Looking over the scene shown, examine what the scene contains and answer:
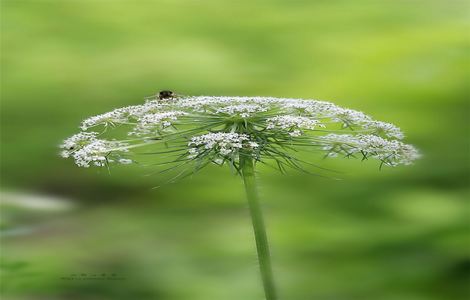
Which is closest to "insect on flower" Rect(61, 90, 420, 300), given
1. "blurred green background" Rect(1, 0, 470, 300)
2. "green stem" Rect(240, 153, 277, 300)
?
"green stem" Rect(240, 153, 277, 300)

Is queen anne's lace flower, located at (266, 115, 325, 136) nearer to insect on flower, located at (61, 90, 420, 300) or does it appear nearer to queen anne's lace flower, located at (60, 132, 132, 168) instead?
insect on flower, located at (61, 90, 420, 300)

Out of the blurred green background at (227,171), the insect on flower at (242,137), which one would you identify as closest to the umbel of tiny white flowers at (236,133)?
the insect on flower at (242,137)

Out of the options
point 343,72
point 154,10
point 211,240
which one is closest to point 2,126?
point 154,10

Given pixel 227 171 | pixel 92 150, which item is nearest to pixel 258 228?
pixel 92 150

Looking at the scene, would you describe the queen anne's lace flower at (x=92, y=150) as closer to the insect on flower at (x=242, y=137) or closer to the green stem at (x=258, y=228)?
the insect on flower at (x=242, y=137)

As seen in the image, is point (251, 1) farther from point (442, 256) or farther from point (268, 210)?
point (442, 256)
